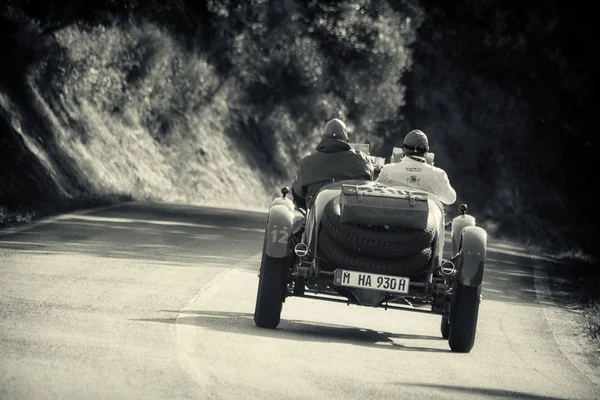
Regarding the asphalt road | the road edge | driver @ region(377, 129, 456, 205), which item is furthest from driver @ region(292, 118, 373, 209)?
the road edge

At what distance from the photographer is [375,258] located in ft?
37.6

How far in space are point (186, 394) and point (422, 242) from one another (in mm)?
3947

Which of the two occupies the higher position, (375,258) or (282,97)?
(282,97)

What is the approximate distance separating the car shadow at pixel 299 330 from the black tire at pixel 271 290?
4.3 inches

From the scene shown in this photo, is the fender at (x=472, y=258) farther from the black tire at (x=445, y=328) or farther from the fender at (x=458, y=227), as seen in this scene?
the black tire at (x=445, y=328)

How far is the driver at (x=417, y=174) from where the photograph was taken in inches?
500

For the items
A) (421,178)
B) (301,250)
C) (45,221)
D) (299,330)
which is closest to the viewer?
(301,250)

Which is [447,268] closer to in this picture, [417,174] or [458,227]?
[458,227]

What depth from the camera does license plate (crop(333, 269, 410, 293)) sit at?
1137cm

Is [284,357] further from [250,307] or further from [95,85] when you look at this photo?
[95,85]

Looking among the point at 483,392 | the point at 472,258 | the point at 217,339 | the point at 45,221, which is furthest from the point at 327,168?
the point at 45,221

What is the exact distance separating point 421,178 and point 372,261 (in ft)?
5.11

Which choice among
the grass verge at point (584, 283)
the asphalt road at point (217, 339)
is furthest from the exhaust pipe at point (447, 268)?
the grass verge at point (584, 283)

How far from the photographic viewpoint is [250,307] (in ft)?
44.2
